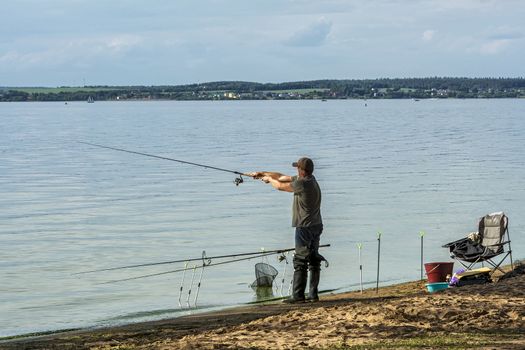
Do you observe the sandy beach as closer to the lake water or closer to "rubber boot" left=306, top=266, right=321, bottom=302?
"rubber boot" left=306, top=266, right=321, bottom=302

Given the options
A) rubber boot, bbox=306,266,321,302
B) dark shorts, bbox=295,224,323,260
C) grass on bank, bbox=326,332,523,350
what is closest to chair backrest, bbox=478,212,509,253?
rubber boot, bbox=306,266,321,302

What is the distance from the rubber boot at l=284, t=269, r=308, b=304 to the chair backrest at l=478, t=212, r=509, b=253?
4.11 meters

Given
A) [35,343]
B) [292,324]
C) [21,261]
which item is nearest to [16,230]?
[21,261]

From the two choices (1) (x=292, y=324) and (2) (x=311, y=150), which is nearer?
(1) (x=292, y=324)

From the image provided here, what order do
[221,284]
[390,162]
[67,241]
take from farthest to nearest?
[390,162] < [67,241] < [221,284]

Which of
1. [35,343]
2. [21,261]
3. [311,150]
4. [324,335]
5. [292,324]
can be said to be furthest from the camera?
[311,150]

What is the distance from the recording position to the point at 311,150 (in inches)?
2478

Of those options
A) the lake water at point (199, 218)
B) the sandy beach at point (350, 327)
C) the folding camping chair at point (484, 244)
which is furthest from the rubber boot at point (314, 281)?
the folding camping chair at point (484, 244)

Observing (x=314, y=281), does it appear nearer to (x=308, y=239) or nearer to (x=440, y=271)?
(x=308, y=239)

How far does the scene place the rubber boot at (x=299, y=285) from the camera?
13758 mm

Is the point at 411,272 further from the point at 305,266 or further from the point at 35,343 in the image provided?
the point at 35,343

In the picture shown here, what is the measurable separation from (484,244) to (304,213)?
4991mm

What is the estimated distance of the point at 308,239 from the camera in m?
13.3

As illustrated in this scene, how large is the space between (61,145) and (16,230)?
47065 millimetres
